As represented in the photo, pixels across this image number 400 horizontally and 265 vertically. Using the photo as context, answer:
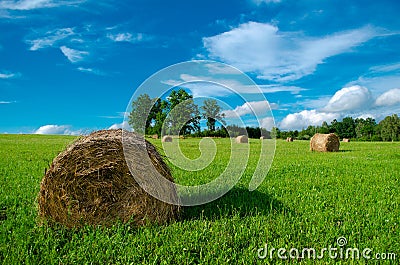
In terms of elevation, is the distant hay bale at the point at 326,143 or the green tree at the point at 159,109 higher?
the green tree at the point at 159,109

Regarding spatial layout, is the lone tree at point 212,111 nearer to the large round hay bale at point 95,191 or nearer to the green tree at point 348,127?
the large round hay bale at point 95,191

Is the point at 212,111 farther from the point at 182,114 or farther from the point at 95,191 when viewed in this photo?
the point at 95,191

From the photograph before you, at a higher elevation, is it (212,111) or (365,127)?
(365,127)

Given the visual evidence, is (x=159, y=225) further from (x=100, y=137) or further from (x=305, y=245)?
(x=305, y=245)

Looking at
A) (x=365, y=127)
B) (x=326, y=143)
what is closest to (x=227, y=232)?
(x=326, y=143)

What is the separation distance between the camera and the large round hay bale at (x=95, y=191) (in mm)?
5672


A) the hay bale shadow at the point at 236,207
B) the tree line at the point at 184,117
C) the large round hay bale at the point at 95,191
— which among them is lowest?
the hay bale shadow at the point at 236,207

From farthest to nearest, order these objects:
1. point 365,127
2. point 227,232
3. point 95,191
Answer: point 365,127
point 95,191
point 227,232

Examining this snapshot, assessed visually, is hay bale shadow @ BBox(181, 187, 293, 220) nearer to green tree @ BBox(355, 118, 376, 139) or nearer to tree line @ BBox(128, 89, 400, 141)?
tree line @ BBox(128, 89, 400, 141)

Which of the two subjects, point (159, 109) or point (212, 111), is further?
point (159, 109)

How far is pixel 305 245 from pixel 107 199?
3.15 m

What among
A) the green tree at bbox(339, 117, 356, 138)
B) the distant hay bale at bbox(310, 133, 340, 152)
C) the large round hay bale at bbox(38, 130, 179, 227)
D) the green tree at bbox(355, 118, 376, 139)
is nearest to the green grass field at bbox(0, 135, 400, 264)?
the large round hay bale at bbox(38, 130, 179, 227)

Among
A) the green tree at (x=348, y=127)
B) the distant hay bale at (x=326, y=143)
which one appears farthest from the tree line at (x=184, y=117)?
the green tree at (x=348, y=127)

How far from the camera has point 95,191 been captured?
5.73m
